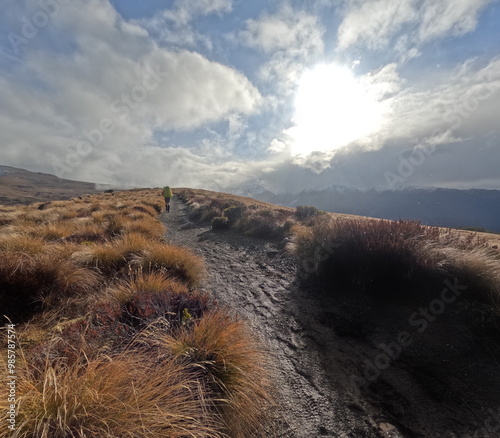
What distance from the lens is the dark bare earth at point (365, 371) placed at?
2.41 metres

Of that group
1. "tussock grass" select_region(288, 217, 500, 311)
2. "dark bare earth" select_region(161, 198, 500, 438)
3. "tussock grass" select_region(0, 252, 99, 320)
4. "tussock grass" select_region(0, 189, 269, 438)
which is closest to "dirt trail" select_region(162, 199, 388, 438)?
"dark bare earth" select_region(161, 198, 500, 438)

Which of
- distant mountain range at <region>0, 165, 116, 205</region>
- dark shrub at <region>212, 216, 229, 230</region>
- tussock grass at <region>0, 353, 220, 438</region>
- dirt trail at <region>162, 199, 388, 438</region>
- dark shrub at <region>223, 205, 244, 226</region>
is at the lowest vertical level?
distant mountain range at <region>0, 165, 116, 205</region>

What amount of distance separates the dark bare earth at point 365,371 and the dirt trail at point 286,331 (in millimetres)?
12

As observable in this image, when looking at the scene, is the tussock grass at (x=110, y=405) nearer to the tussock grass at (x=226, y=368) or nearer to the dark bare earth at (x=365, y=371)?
the tussock grass at (x=226, y=368)

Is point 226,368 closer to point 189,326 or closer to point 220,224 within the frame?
point 189,326

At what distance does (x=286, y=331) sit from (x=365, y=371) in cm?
140

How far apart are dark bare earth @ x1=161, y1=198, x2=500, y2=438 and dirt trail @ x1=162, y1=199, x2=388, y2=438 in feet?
0.04

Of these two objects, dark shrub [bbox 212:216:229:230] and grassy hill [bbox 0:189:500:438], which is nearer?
grassy hill [bbox 0:189:500:438]

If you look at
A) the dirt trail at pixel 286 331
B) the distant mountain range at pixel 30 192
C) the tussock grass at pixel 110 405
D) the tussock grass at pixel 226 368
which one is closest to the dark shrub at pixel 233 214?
the dirt trail at pixel 286 331

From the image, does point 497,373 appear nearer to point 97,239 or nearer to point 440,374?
point 440,374

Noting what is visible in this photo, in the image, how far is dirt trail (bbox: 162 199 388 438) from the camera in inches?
96.7

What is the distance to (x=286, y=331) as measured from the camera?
4.22 meters

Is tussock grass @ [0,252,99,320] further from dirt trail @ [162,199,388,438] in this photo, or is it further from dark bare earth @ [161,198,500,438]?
dark bare earth @ [161,198,500,438]

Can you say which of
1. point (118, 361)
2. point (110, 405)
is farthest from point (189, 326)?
point (110, 405)
